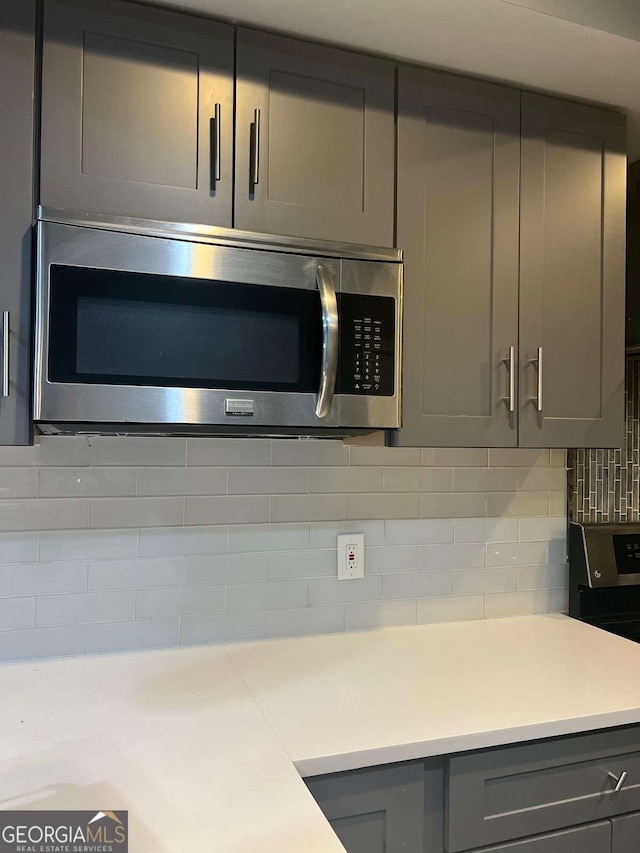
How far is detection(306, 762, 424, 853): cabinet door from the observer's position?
1071 millimetres

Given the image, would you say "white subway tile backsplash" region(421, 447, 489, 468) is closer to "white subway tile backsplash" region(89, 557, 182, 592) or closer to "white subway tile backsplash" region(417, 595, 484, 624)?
"white subway tile backsplash" region(417, 595, 484, 624)

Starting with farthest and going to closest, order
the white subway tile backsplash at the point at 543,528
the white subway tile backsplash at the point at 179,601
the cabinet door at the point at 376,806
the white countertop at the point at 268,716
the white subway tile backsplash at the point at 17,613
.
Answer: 1. the white subway tile backsplash at the point at 543,528
2. the white subway tile backsplash at the point at 179,601
3. the white subway tile backsplash at the point at 17,613
4. the cabinet door at the point at 376,806
5. the white countertop at the point at 268,716

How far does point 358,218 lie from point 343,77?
303 mm

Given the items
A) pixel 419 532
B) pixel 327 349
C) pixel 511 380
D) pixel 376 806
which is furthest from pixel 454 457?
pixel 376 806

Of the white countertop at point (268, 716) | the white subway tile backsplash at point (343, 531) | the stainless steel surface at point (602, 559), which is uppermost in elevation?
the white subway tile backsplash at point (343, 531)

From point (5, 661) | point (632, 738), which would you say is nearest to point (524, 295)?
point (632, 738)

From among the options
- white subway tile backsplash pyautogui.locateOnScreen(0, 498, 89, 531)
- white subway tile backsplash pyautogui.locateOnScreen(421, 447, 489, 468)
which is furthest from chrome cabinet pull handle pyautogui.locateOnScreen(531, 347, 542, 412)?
white subway tile backsplash pyautogui.locateOnScreen(0, 498, 89, 531)

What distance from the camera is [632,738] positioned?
127 centimetres

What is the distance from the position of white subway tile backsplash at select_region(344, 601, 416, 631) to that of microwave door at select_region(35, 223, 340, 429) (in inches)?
24.3

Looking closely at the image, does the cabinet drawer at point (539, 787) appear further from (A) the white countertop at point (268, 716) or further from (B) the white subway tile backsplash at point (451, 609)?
(B) the white subway tile backsplash at point (451, 609)

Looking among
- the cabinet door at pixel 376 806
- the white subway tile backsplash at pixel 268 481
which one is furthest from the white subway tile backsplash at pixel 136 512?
the cabinet door at pixel 376 806

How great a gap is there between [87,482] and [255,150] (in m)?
0.81

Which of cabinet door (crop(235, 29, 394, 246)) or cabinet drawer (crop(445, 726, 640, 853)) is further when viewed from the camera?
cabinet door (crop(235, 29, 394, 246))

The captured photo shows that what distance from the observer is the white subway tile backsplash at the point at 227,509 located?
157 cm
